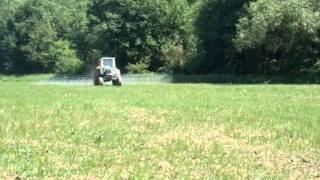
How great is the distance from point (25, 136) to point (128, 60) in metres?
67.0

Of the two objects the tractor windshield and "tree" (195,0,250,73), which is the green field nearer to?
the tractor windshield

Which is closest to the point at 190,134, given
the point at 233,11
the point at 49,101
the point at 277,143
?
the point at 277,143

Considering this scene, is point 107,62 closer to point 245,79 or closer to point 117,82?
point 117,82

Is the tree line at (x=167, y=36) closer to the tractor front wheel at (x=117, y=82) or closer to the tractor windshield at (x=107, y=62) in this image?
the tractor windshield at (x=107, y=62)

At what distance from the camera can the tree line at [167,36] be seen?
176 ft

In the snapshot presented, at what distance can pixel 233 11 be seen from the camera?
6481 centimetres

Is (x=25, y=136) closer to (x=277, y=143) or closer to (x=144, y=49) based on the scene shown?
(x=277, y=143)

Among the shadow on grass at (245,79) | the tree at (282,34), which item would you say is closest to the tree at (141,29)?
the shadow on grass at (245,79)

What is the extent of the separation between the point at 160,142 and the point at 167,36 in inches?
2699

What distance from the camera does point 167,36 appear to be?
267 feet

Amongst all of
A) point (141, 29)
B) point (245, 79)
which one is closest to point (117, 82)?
point (245, 79)

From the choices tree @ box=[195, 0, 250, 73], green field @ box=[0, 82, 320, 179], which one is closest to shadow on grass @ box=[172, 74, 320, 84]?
tree @ box=[195, 0, 250, 73]

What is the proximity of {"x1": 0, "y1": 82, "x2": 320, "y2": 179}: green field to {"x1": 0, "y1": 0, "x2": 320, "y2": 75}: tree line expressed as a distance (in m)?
32.6

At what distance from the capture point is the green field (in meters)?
10.0
